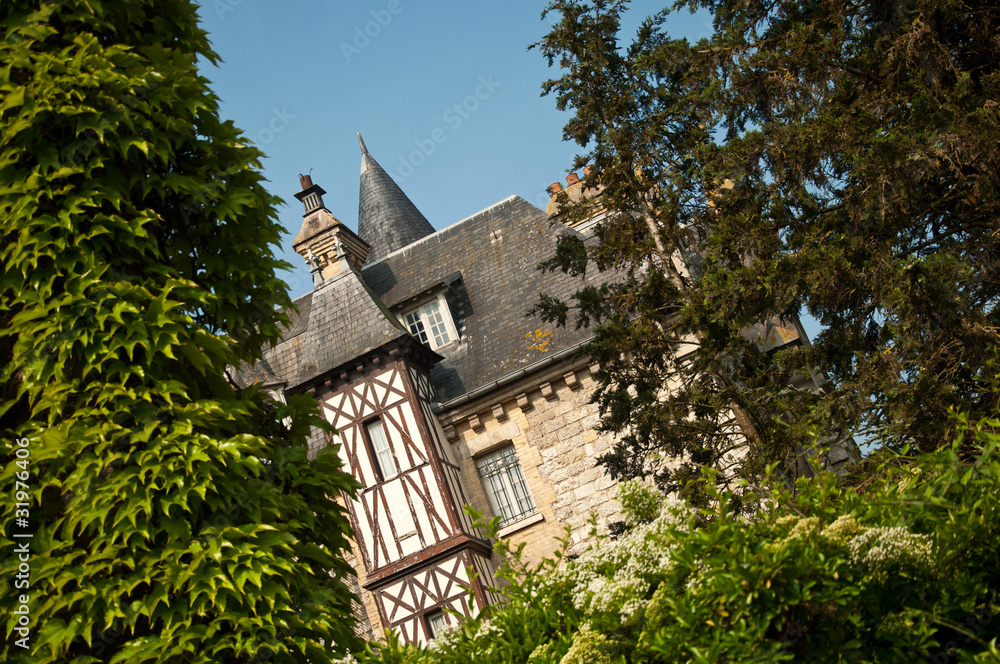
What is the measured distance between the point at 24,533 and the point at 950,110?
835cm

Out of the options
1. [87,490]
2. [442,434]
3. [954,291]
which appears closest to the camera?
[87,490]

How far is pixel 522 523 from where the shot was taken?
14.0m

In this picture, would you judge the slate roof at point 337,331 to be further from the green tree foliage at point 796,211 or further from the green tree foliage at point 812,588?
the green tree foliage at point 812,588

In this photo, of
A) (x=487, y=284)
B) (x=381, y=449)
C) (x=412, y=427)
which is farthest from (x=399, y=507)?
(x=487, y=284)

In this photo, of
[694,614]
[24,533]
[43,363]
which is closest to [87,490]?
[24,533]

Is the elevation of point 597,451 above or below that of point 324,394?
below

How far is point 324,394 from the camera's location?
15109 millimetres

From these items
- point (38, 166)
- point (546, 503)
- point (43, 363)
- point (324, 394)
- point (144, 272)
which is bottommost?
point (546, 503)

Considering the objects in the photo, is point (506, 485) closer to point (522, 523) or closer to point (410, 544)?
point (522, 523)

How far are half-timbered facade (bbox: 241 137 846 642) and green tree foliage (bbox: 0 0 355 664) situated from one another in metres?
7.32

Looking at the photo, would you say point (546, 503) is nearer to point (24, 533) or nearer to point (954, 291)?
point (954, 291)

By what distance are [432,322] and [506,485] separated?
13.4ft

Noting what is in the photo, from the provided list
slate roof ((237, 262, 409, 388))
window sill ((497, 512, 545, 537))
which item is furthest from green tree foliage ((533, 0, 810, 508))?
slate roof ((237, 262, 409, 388))

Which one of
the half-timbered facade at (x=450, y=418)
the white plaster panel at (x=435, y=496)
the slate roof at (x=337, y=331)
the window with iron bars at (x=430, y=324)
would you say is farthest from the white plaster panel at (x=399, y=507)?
the window with iron bars at (x=430, y=324)
